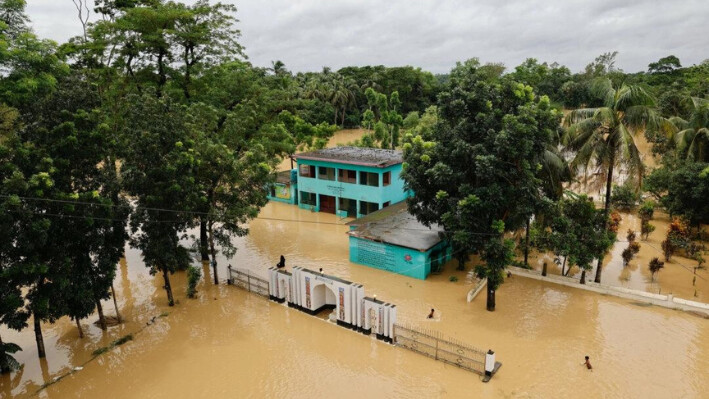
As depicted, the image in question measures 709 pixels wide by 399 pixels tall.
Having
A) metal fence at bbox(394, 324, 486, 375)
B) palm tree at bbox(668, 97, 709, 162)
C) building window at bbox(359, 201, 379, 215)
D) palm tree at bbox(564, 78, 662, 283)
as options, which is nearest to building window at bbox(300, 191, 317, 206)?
building window at bbox(359, 201, 379, 215)

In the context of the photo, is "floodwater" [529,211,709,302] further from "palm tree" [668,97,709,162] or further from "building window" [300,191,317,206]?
"building window" [300,191,317,206]

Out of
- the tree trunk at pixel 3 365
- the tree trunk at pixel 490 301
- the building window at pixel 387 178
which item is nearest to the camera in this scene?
the tree trunk at pixel 3 365

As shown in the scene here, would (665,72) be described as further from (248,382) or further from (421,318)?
(248,382)

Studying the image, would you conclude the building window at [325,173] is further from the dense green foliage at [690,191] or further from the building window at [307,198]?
the dense green foliage at [690,191]

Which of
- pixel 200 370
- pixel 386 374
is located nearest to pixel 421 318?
pixel 386 374

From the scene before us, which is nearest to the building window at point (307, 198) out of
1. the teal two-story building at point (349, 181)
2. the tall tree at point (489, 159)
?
the teal two-story building at point (349, 181)

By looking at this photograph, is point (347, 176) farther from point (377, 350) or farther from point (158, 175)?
point (377, 350)
